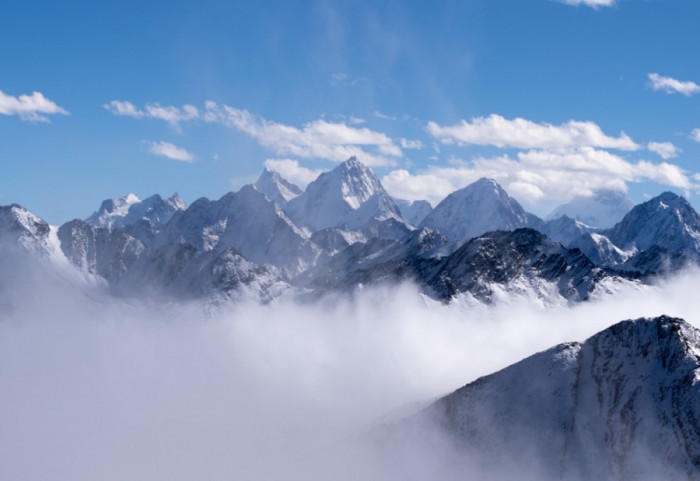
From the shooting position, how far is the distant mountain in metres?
143

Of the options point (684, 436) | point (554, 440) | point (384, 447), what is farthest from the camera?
point (384, 447)

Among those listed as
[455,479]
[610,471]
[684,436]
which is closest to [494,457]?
[455,479]

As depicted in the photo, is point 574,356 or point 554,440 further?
point 574,356

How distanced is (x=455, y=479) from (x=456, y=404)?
1996cm

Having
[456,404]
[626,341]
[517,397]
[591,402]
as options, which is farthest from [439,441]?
[626,341]

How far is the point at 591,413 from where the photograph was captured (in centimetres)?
15725

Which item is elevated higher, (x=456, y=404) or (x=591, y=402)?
(x=456, y=404)

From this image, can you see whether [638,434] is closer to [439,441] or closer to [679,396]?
[679,396]

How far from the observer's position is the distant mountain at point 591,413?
5640 inches

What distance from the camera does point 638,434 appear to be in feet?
483

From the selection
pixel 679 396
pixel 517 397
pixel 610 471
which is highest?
pixel 517 397

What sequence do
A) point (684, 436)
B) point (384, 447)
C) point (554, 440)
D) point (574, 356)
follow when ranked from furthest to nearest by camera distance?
point (384, 447) → point (574, 356) → point (554, 440) → point (684, 436)

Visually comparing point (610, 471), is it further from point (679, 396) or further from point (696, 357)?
point (696, 357)

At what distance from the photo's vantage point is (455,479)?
16025 cm
